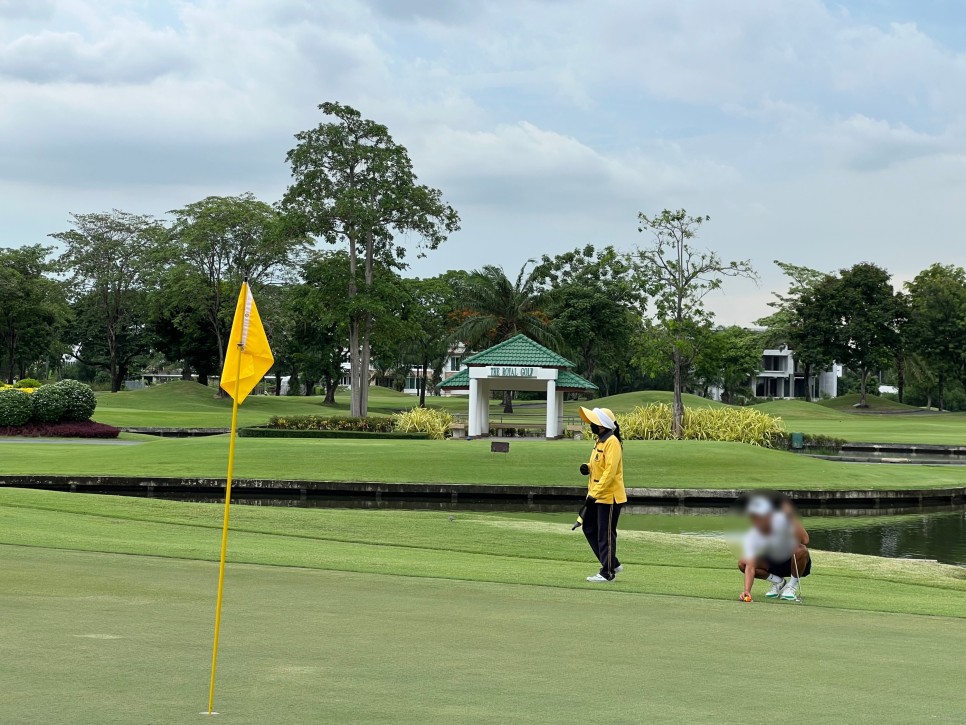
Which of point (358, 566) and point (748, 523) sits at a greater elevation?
point (748, 523)

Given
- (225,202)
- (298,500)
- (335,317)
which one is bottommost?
(298,500)

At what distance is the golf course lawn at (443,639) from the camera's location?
21.4 feet

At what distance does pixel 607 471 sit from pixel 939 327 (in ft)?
306

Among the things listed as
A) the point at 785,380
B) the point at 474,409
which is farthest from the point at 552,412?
the point at 785,380

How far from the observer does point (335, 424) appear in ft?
173

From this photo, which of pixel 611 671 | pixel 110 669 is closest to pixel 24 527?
pixel 110 669

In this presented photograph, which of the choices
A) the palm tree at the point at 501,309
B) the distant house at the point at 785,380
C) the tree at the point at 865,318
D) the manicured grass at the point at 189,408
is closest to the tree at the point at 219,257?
the manicured grass at the point at 189,408

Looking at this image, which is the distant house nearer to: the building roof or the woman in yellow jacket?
the building roof

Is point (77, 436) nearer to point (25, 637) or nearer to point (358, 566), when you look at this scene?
point (358, 566)

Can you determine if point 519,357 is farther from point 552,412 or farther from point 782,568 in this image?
point 782,568

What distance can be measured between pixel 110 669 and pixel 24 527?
11.5 m

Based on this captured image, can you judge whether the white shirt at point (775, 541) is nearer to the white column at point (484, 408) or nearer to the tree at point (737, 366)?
the white column at point (484, 408)

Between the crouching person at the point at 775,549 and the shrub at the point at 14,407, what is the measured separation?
44679 millimetres

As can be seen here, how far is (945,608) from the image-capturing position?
1273 centimetres
